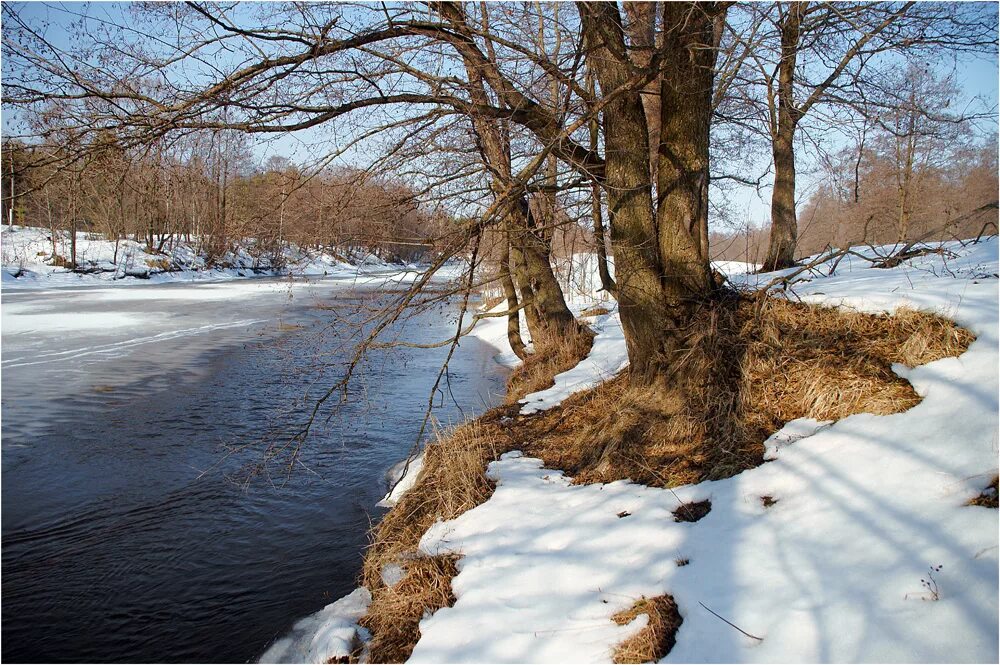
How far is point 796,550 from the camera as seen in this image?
3.15m

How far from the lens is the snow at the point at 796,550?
2588 millimetres

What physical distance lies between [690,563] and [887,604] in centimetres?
100

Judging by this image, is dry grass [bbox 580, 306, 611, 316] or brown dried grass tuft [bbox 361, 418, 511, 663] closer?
brown dried grass tuft [bbox 361, 418, 511, 663]

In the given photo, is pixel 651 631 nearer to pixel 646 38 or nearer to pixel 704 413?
pixel 704 413

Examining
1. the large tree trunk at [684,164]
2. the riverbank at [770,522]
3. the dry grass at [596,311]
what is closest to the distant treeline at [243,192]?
the large tree trunk at [684,164]

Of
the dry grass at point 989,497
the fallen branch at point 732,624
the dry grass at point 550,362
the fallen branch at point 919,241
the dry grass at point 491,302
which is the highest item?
the fallen branch at point 919,241

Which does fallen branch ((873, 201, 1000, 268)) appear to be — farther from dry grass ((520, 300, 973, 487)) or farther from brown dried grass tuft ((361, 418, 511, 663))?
brown dried grass tuft ((361, 418, 511, 663))

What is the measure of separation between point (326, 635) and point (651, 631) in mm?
2516

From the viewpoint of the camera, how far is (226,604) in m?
5.21

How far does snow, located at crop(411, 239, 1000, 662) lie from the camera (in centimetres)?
259

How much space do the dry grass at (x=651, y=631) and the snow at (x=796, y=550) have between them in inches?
2.5

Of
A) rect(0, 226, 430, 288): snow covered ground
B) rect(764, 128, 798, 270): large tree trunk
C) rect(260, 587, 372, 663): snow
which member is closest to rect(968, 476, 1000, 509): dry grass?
rect(260, 587, 372, 663): snow

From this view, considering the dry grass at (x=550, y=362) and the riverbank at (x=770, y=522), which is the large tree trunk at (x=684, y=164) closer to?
the riverbank at (x=770, y=522)

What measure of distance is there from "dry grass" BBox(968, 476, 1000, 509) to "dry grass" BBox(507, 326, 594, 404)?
639cm
